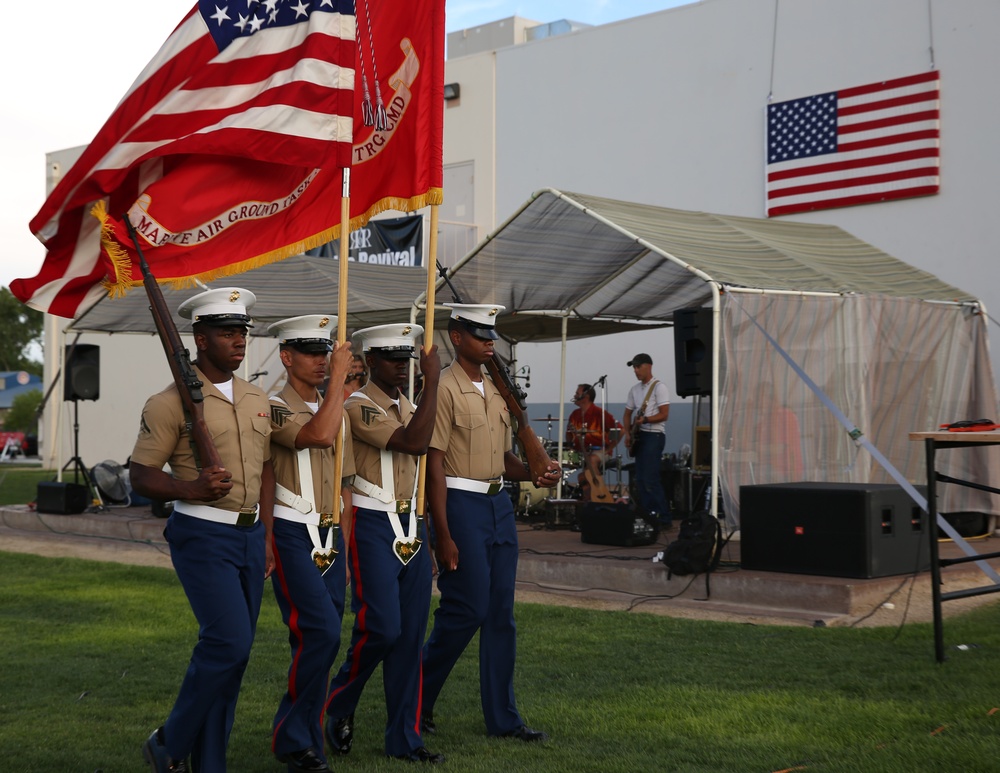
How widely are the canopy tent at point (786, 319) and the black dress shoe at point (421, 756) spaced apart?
18.9ft

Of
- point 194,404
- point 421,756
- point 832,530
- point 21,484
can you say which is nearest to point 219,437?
point 194,404

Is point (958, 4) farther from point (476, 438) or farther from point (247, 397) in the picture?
point (247, 397)

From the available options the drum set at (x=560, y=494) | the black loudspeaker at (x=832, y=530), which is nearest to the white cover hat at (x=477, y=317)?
the black loudspeaker at (x=832, y=530)

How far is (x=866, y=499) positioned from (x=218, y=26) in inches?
247

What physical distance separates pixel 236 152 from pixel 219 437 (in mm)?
1897

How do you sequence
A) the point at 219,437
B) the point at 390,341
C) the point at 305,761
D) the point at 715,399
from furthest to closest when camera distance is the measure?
1. the point at 715,399
2. the point at 390,341
3. the point at 305,761
4. the point at 219,437

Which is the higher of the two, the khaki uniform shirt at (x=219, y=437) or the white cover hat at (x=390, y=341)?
the white cover hat at (x=390, y=341)

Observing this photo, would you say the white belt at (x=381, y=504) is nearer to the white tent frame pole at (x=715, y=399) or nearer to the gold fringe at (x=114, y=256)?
the gold fringe at (x=114, y=256)

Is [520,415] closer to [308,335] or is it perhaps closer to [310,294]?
[308,335]

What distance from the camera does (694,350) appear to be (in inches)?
440

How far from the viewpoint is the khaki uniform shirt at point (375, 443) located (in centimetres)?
577

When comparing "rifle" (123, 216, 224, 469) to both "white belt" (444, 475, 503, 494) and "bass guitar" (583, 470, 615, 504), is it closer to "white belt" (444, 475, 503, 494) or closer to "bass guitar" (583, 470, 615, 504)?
"white belt" (444, 475, 503, 494)

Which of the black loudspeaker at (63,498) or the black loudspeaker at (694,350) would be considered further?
the black loudspeaker at (63,498)

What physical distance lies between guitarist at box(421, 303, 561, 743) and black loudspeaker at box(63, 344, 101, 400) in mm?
13343
